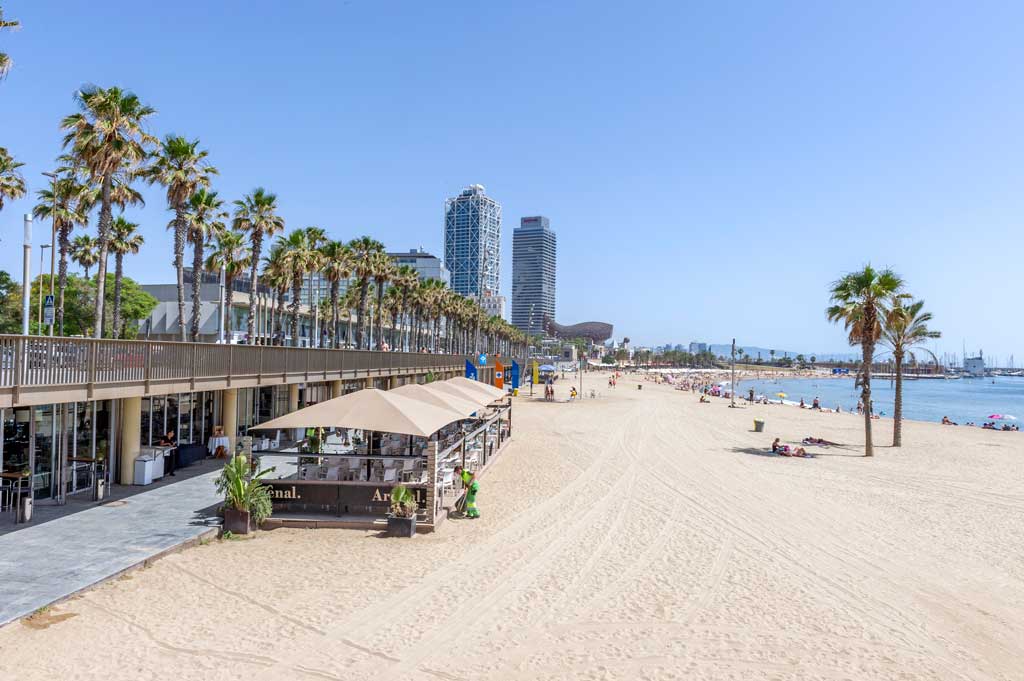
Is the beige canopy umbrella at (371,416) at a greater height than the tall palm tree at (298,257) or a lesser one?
lesser

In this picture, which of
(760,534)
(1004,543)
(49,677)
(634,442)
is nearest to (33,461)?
(49,677)

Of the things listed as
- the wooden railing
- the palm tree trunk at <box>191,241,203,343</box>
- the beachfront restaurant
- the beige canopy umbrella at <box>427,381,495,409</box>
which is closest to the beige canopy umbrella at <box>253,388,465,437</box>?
the beachfront restaurant

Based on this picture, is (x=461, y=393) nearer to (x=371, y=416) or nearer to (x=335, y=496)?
(x=371, y=416)

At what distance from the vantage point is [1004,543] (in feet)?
42.1

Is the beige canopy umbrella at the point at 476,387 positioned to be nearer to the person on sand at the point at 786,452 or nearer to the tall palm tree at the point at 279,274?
the person on sand at the point at 786,452

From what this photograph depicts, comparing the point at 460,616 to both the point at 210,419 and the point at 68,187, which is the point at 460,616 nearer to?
the point at 210,419

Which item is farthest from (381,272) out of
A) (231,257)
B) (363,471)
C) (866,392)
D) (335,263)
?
(363,471)

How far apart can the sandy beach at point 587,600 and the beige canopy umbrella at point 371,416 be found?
2086mm

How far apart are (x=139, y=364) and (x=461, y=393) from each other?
1006 cm

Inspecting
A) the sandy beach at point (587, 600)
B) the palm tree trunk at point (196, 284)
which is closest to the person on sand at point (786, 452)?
the sandy beach at point (587, 600)

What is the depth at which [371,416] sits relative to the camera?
13.0 m

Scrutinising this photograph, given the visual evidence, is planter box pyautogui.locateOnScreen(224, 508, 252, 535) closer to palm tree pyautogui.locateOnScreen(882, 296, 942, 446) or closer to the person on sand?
the person on sand

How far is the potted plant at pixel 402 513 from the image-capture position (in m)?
11.9

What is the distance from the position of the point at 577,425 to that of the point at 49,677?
98.8 feet
